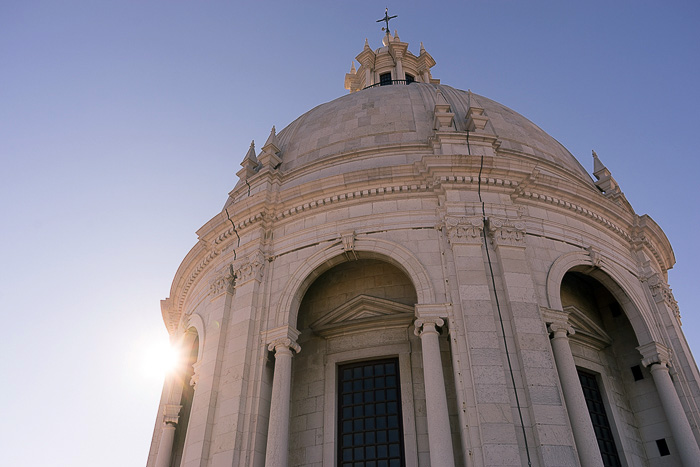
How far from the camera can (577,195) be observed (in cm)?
2138

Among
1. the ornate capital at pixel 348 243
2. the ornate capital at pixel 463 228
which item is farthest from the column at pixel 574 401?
the ornate capital at pixel 348 243

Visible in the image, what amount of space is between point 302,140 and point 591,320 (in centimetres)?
1509

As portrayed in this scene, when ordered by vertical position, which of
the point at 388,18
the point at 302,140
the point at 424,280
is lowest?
the point at 424,280

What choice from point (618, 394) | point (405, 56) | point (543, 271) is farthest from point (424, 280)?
point (405, 56)

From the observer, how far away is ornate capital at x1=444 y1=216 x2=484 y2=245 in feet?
60.2

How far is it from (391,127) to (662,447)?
1636cm

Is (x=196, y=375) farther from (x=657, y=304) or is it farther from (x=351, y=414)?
(x=657, y=304)

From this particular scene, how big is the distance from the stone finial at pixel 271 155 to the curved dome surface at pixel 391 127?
1.55ft

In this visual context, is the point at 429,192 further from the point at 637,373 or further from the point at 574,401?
the point at 637,373

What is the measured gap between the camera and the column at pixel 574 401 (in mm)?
15117

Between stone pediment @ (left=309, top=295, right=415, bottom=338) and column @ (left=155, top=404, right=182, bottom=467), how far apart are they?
24.6ft

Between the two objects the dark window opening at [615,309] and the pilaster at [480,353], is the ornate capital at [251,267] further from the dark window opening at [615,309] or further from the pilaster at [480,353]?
the dark window opening at [615,309]

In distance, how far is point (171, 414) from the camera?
22.4 m

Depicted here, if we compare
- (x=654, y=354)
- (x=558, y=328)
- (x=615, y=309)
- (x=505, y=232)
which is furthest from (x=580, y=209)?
(x=558, y=328)
